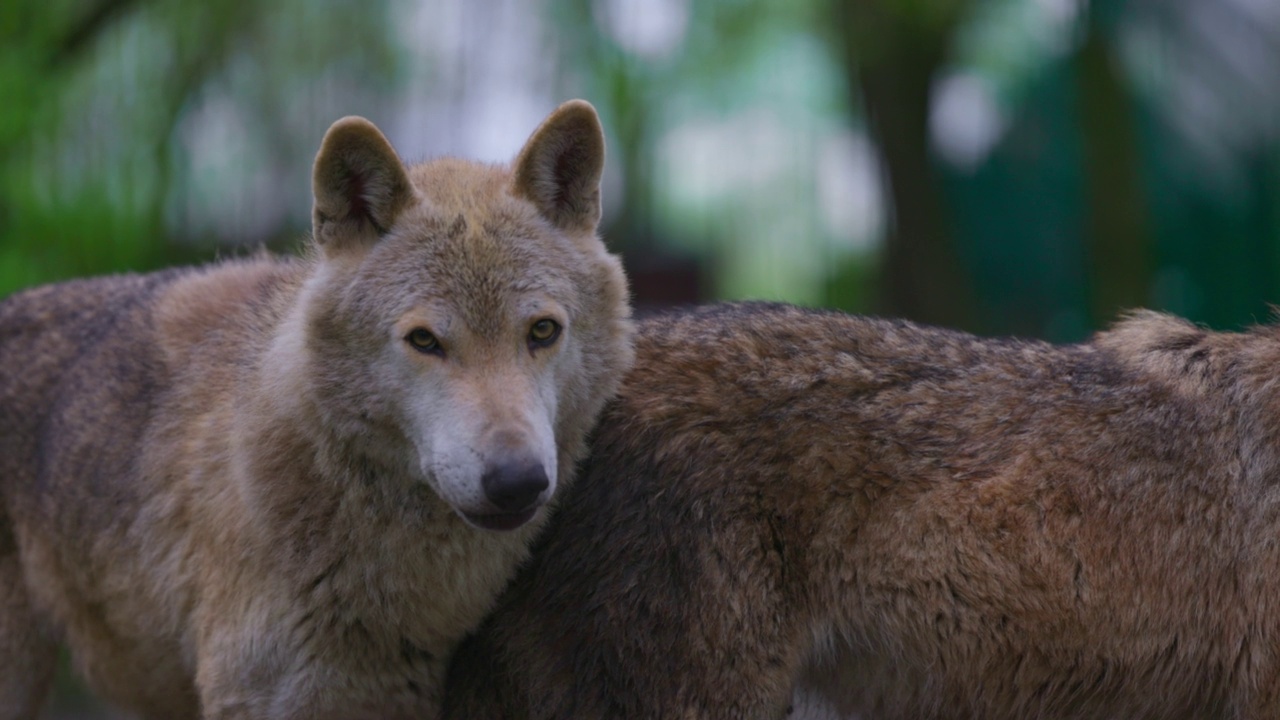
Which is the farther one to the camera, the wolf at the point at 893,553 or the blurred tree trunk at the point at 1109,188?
the blurred tree trunk at the point at 1109,188

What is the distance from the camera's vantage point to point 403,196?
177 inches

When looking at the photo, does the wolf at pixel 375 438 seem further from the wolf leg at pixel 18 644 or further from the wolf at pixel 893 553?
the wolf leg at pixel 18 644

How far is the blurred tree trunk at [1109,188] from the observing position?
10.6 metres

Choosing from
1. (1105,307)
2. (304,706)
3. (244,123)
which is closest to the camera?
(304,706)

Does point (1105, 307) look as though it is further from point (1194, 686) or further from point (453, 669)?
point (453, 669)

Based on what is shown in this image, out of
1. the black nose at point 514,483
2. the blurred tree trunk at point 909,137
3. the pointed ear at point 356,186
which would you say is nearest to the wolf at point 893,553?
the black nose at point 514,483

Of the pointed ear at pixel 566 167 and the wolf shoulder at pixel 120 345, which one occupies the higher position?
the pointed ear at pixel 566 167

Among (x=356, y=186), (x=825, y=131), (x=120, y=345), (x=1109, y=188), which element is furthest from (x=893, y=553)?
(x=825, y=131)

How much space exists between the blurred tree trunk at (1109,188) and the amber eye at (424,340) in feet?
24.8

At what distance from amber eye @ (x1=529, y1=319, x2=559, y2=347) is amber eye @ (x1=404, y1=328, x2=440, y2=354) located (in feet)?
0.99

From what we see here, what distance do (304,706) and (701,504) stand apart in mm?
1444

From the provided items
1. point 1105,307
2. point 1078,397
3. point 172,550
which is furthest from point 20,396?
point 1105,307

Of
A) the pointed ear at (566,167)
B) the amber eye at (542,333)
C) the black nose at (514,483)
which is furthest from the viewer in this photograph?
the pointed ear at (566,167)

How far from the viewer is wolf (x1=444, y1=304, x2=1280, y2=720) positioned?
447 centimetres
